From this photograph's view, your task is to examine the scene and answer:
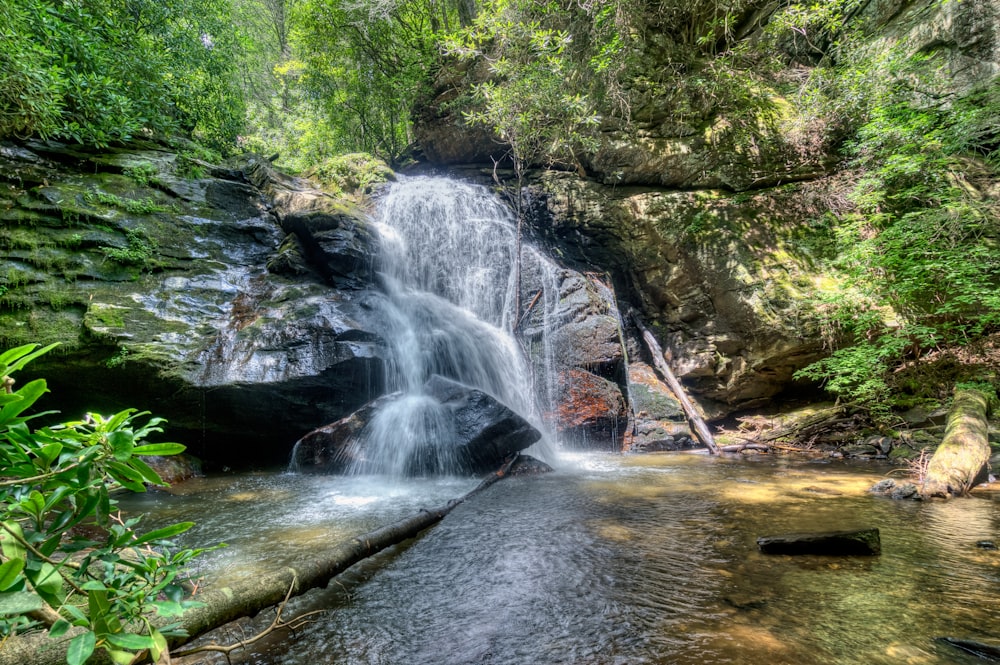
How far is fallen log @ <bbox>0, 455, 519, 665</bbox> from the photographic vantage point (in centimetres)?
116

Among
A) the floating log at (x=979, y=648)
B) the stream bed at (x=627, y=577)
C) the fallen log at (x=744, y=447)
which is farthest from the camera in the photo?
the fallen log at (x=744, y=447)

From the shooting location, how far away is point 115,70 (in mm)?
8031

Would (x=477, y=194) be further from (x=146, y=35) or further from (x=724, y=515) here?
(x=724, y=515)

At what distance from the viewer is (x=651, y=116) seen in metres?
10.3

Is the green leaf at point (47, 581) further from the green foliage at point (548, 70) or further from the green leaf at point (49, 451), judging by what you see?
the green foliage at point (548, 70)

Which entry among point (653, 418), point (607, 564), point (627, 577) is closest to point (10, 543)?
point (627, 577)

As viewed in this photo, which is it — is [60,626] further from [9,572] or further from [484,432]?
[484,432]

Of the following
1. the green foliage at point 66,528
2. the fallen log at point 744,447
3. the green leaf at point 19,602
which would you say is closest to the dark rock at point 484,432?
the fallen log at point 744,447

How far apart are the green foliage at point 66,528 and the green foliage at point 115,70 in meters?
7.95

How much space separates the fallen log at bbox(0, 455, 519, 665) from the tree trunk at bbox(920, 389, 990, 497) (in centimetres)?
512

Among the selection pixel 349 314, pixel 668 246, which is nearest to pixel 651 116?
pixel 668 246

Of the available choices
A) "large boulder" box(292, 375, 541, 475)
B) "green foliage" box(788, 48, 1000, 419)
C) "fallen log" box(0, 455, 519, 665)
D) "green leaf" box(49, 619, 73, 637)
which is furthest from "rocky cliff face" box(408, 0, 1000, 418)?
"green leaf" box(49, 619, 73, 637)

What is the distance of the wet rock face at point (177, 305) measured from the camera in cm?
586

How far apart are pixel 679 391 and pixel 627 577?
263 inches
